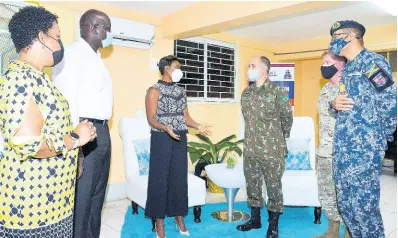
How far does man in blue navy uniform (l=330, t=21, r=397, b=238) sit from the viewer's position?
179 cm

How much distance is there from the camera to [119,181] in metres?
4.25

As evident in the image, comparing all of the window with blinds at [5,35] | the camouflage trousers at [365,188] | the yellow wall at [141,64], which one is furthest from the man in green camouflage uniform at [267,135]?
the window with blinds at [5,35]

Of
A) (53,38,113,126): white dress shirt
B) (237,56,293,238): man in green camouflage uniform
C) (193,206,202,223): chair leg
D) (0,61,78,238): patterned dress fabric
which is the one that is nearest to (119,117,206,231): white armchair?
(193,206,202,223): chair leg

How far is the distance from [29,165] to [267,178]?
2.12 metres

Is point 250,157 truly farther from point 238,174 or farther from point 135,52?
point 135,52

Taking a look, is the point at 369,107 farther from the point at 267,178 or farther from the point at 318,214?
the point at 318,214

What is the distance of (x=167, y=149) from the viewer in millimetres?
2688

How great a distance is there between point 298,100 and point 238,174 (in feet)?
16.9

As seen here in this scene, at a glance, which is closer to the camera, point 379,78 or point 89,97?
point 379,78

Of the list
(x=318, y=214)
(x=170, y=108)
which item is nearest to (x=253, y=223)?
(x=318, y=214)

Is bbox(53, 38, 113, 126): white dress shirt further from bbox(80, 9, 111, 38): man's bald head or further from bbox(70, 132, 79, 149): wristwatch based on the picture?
bbox(70, 132, 79, 149): wristwatch

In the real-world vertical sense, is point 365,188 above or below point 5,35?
below

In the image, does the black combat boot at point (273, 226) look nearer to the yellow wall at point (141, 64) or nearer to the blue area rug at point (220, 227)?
the blue area rug at point (220, 227)

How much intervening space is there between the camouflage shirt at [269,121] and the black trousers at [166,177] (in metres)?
0.69
